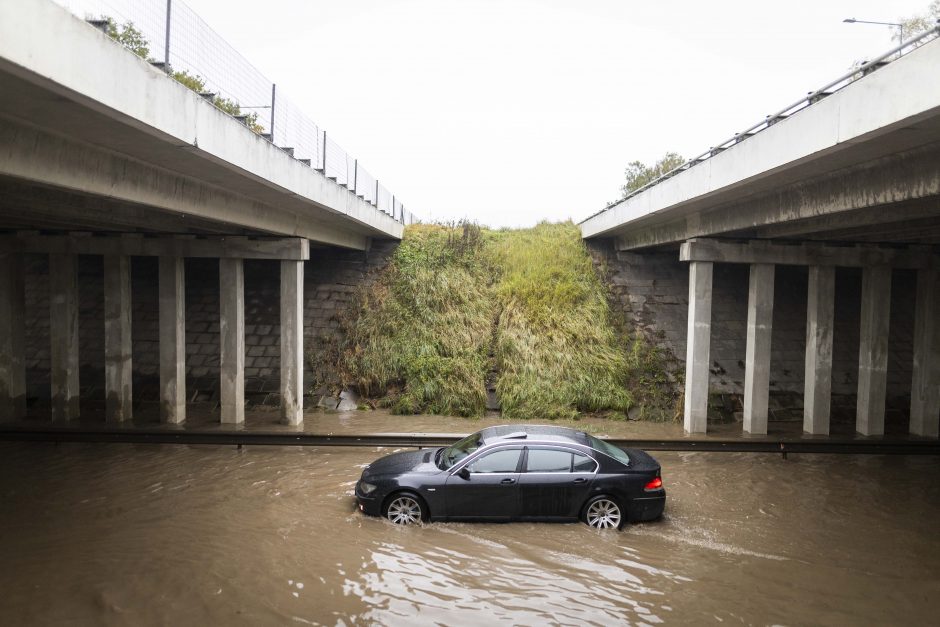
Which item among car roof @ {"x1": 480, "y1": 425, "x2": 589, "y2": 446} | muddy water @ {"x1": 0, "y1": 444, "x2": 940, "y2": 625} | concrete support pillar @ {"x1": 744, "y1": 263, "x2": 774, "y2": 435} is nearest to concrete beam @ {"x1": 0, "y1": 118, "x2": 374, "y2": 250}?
muddy water @ {"x1": 0, "y1": 444, "x2": 940, "y2": 625}

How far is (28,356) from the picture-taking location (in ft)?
59.1

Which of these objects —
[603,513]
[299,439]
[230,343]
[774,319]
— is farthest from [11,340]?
[774,319]

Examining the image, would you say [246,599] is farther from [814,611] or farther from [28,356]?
[28,356]

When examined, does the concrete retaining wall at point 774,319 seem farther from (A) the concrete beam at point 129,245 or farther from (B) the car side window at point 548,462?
(A) the concrete beam at point 129,245

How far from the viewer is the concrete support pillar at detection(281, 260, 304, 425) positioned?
1531 cm

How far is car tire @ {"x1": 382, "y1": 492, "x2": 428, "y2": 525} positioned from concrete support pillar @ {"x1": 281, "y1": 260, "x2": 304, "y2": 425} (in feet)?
24.1

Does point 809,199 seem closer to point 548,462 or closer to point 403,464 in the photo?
point 548,462

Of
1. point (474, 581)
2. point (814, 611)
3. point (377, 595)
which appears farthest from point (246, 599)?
point (814, 611)

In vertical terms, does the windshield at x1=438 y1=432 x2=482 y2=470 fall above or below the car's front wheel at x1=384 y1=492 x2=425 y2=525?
above

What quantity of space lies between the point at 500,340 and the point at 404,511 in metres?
10.3

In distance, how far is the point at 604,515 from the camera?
339 inches

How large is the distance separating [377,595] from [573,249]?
17.8 m

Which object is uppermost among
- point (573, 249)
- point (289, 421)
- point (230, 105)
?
point (230, 105)

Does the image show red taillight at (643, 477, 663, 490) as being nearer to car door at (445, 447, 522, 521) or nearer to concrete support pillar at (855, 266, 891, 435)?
car door at (445, 447, 522, 521)
